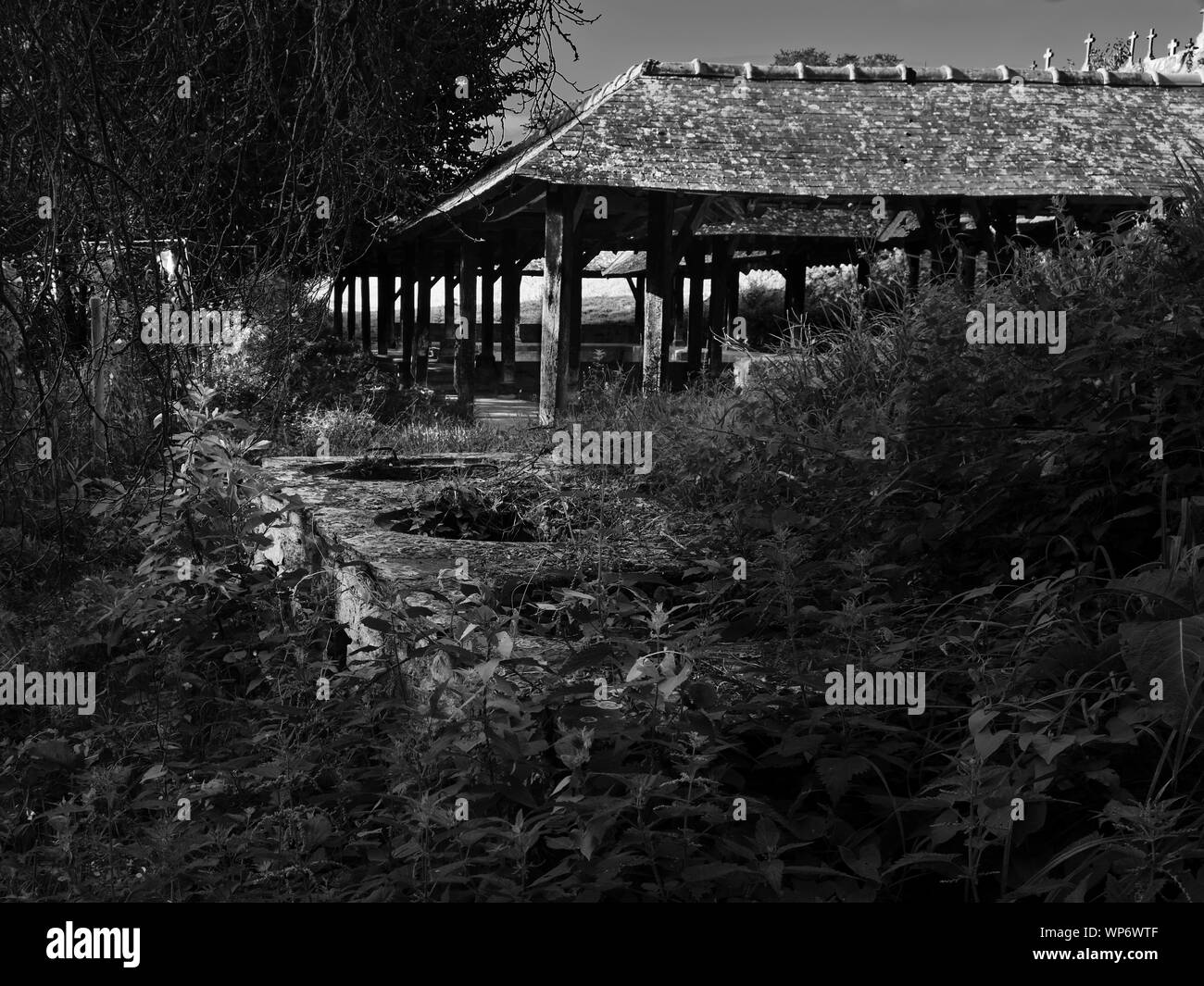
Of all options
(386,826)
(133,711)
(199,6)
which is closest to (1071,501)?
(386,826)

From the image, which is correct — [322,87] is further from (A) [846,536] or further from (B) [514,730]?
(A) [846,536]

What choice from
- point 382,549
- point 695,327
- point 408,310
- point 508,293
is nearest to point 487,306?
point 508,293

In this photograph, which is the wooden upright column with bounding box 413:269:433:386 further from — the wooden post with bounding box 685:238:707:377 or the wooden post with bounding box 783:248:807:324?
the wooden post with bounding box 783:248:807:324

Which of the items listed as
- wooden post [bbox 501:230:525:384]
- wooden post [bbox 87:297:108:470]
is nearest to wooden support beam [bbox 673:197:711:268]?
wooden post [bbox 501:230:525:384]

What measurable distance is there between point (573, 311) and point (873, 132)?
14.2 feet

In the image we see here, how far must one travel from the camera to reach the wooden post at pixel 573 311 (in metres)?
14.2

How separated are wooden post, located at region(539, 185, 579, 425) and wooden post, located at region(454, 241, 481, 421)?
6.51 ft

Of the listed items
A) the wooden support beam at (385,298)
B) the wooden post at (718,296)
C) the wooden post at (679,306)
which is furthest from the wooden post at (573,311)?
the wooden support beam at (385,298)

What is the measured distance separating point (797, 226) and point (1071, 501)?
18284mm

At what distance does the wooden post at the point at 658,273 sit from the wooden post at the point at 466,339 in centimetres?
252

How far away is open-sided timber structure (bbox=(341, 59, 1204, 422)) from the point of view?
13727mm

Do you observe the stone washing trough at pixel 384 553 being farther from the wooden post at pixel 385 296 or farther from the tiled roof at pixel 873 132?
the wooden post at pixel 385 296

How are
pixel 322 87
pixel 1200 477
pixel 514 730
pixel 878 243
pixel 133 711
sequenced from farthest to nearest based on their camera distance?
pixel 878 243
pixel 133 711
pixel 1200 477
pixel 322 87
pixel 514 730

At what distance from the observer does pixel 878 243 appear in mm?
21031
